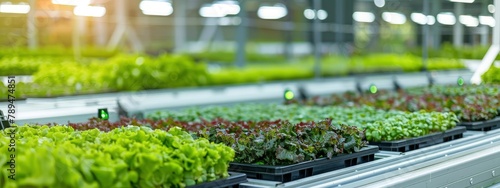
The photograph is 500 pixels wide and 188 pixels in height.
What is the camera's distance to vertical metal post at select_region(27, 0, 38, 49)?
7961 millimetres

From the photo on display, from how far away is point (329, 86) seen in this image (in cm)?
1102

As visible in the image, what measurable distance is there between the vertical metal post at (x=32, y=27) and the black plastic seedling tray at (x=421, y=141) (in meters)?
4.42

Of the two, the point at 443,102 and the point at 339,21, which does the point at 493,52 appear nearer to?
the point at 443,102

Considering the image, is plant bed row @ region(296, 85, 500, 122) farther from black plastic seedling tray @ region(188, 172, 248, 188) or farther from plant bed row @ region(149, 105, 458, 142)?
black plastic seedling tray @ region(188, 172, 248, 188)

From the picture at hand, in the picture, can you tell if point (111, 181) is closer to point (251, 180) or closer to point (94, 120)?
point (251, 180)

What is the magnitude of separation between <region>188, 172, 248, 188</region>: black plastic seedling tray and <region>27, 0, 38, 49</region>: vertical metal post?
5.01 metres

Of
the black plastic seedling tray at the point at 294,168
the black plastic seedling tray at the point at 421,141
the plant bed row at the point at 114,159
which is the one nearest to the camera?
the plant bed row at the point at 114,159

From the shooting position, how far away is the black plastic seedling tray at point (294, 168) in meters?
3.81

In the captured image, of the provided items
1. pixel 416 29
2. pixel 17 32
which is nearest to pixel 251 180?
pixel 17 32

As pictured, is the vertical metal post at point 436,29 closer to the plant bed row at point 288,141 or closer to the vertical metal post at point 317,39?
the vertical metal post at point 317,39

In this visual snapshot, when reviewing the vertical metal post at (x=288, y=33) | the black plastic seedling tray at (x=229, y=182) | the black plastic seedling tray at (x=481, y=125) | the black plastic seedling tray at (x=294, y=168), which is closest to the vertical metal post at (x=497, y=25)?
the black plastic seedling tray at (x=481, y=125)

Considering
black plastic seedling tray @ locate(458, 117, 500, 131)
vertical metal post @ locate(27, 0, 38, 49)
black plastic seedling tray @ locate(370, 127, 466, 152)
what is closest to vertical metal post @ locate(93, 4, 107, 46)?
vertical metal post @ locate(27, 0, 38, 49)

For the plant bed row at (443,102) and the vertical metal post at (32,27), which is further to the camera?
the vertical metal post at (32,27)

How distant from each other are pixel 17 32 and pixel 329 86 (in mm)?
4790
